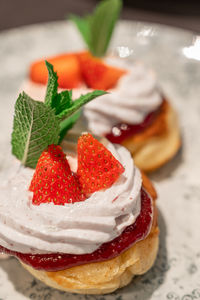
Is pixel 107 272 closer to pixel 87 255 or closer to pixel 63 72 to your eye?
pixel 87 255

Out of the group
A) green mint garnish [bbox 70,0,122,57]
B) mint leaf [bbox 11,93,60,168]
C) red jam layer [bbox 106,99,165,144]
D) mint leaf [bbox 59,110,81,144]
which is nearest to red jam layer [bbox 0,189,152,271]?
mint leaf [bbox 11,93,60,168]

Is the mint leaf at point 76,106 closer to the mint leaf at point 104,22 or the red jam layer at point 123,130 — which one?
the red jam layer at point 123,130

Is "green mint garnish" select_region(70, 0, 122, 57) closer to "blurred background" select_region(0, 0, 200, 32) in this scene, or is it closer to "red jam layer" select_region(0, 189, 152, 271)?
"red jam layer" select_region(0, 189, 152, 271)

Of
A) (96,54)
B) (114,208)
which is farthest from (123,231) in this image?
(96,54)

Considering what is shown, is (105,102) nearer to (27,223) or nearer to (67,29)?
(27,223)

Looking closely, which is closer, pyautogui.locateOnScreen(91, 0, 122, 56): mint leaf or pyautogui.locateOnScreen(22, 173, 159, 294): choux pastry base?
pyautogui.locateOnScreen(22, 173, 159, 294): choux pastry base

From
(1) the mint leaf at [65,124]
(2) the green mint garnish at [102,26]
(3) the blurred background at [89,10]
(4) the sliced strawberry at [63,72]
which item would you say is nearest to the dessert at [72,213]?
(1) the mint leaf at [65,124]
